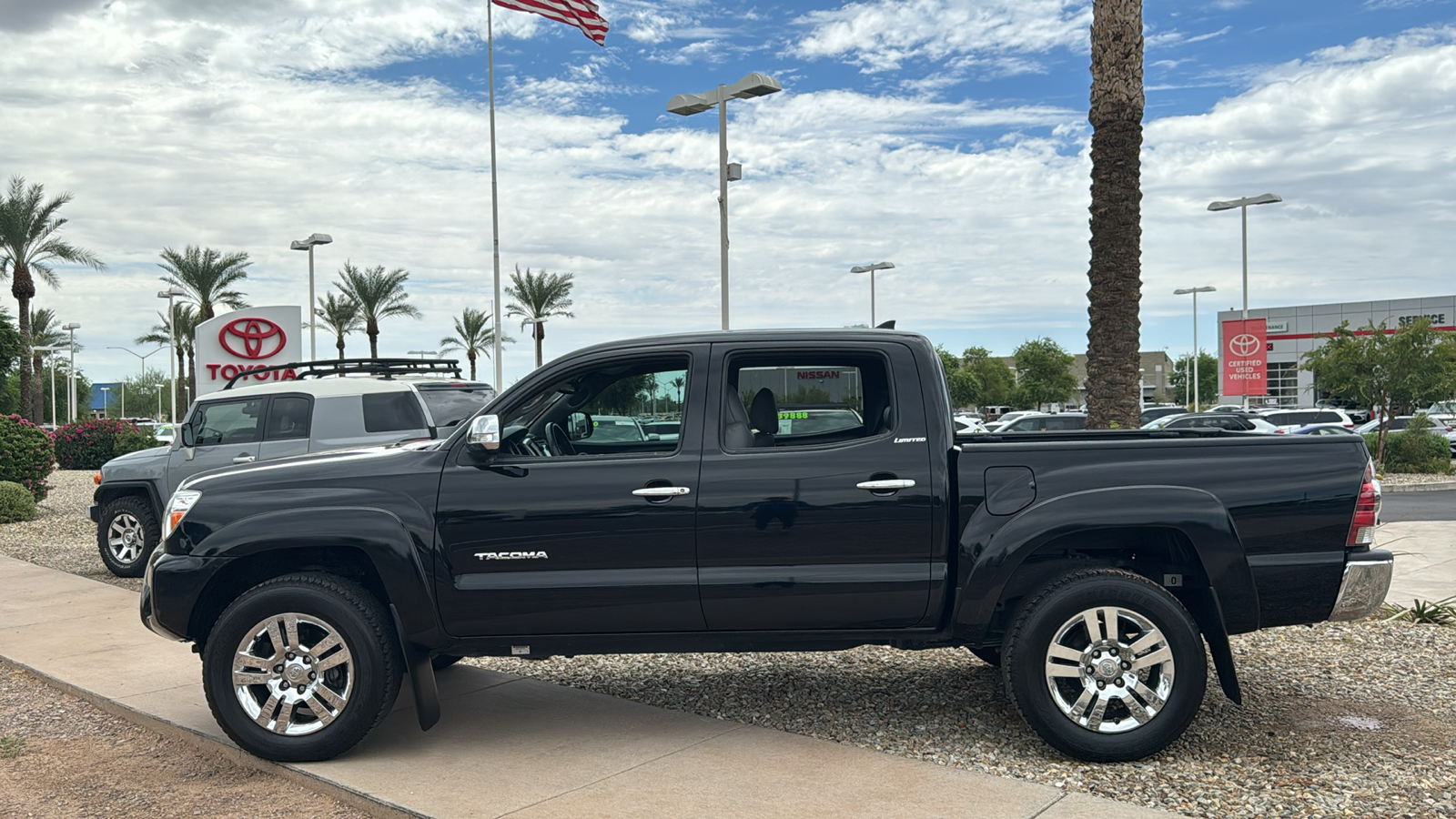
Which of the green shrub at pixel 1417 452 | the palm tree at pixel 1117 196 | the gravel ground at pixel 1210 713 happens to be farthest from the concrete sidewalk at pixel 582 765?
the green shrub at pixel 1417 452

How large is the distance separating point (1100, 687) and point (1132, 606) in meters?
0.39

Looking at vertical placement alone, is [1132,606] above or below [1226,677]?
above

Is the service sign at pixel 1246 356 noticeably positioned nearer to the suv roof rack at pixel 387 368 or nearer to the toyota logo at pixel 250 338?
the toyota logo at pixel 250 338

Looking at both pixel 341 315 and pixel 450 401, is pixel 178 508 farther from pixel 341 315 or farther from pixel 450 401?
pixel 341 315

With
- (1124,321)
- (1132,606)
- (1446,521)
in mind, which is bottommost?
(1446,521)

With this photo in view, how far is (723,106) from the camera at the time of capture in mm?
16297

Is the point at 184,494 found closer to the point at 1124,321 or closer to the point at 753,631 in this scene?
the point at 753,631

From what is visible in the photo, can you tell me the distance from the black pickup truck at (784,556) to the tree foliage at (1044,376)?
246 feet

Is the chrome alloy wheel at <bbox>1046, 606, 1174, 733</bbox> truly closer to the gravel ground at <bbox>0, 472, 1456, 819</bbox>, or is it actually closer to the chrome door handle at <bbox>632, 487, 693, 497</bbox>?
the gravel ground at <bbox>0, 472, 1456, 819</bbox>

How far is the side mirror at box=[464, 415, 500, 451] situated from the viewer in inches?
198

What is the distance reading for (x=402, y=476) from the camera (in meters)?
5.20

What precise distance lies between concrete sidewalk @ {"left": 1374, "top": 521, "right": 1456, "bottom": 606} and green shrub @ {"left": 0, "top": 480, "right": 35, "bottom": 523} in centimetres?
1728

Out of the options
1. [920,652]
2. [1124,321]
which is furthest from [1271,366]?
[920,652]

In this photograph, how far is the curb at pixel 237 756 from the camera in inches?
182
